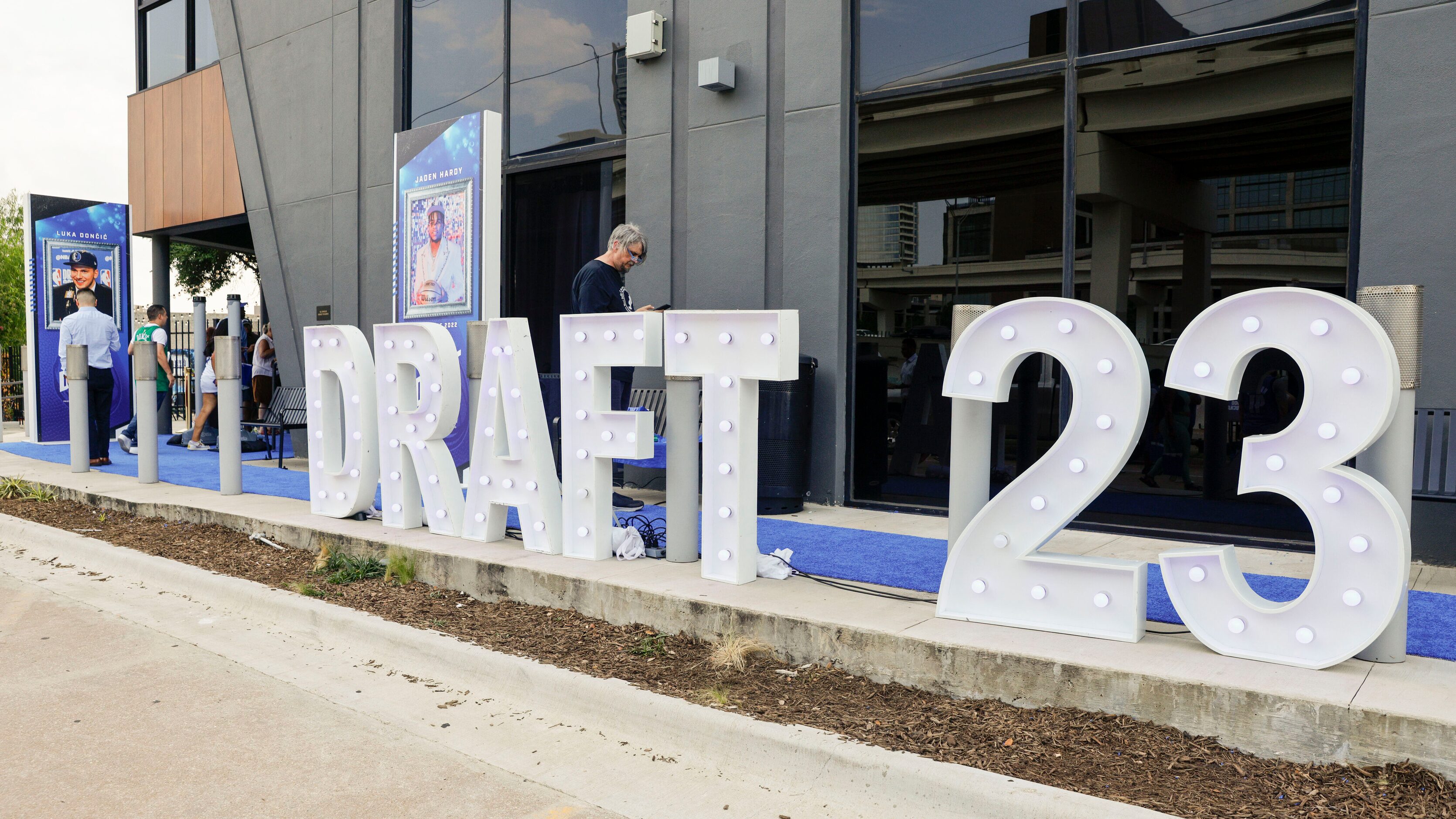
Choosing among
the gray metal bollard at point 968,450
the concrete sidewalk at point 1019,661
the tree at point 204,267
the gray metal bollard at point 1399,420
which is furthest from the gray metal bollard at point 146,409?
the tree at point 204,267

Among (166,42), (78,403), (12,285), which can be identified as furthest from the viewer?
(12,285)

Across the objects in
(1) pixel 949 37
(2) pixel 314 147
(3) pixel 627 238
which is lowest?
(3) pixel 627 238

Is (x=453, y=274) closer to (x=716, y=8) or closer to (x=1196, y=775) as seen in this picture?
(x=716, y=8)

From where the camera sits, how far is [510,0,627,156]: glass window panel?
9.02 metres

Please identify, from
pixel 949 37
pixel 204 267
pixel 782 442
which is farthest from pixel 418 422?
pixel 204 267

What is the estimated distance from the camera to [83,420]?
10023mm

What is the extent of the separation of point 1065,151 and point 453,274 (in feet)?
15.1

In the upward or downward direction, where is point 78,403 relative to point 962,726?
upward

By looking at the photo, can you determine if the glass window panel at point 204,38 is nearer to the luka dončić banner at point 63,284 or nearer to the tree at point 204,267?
the luka dončić banner at point 63,284

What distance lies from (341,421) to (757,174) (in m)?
3.59

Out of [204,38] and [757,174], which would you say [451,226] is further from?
[204,38]

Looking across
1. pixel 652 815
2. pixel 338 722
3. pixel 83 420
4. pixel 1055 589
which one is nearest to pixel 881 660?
pixel 1055 589

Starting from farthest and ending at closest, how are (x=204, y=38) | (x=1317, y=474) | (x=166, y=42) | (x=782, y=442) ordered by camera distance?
(x=166, y=42) < (x=204, y=38) < (x=782, y=442) < (x=1317, y=474)

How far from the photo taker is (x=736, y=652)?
4.10 meters
